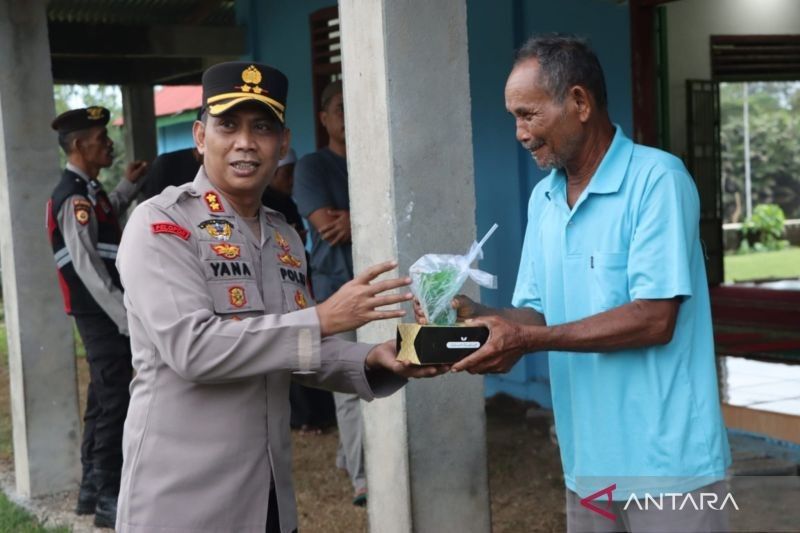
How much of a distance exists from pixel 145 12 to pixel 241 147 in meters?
9.38

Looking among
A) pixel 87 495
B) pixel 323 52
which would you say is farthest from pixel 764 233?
pixel 87 495

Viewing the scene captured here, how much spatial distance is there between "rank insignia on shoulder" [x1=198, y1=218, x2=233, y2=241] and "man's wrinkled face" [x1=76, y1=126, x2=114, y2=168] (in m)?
3.26

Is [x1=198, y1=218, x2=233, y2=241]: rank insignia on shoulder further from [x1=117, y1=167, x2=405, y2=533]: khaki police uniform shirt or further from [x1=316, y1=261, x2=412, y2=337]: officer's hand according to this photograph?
[x1=316, y1=261, x2=412, y2=337]: officer's hand

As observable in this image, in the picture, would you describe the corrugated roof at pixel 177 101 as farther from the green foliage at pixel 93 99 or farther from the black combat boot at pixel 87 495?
the black combat boot at pixel 87 495

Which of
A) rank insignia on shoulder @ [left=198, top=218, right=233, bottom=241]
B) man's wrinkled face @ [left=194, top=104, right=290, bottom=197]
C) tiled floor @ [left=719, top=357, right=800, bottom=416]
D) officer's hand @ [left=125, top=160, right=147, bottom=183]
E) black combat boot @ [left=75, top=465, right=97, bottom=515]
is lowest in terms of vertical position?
black combat boot @ [left=75, top=465, right=97, bottom=515]

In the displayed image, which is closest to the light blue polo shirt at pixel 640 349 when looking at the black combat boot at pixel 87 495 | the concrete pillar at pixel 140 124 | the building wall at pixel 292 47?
the black combat boot at pixel 87 495

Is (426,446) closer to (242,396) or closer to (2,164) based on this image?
(242,396)

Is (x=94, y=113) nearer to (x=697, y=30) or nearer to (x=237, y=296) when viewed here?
(x=237, y=296)

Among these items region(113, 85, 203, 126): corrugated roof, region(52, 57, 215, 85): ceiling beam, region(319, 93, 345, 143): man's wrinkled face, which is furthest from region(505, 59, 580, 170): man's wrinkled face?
region(113, 85, 203, 126): corrugated roof

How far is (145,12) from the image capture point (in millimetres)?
11320

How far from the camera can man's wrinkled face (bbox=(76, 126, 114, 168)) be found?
18.4 ft

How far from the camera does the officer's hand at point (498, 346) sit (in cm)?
255

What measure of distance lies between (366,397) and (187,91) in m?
21.7

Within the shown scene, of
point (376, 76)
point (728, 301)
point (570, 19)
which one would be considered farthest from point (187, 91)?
point (376, 76)
